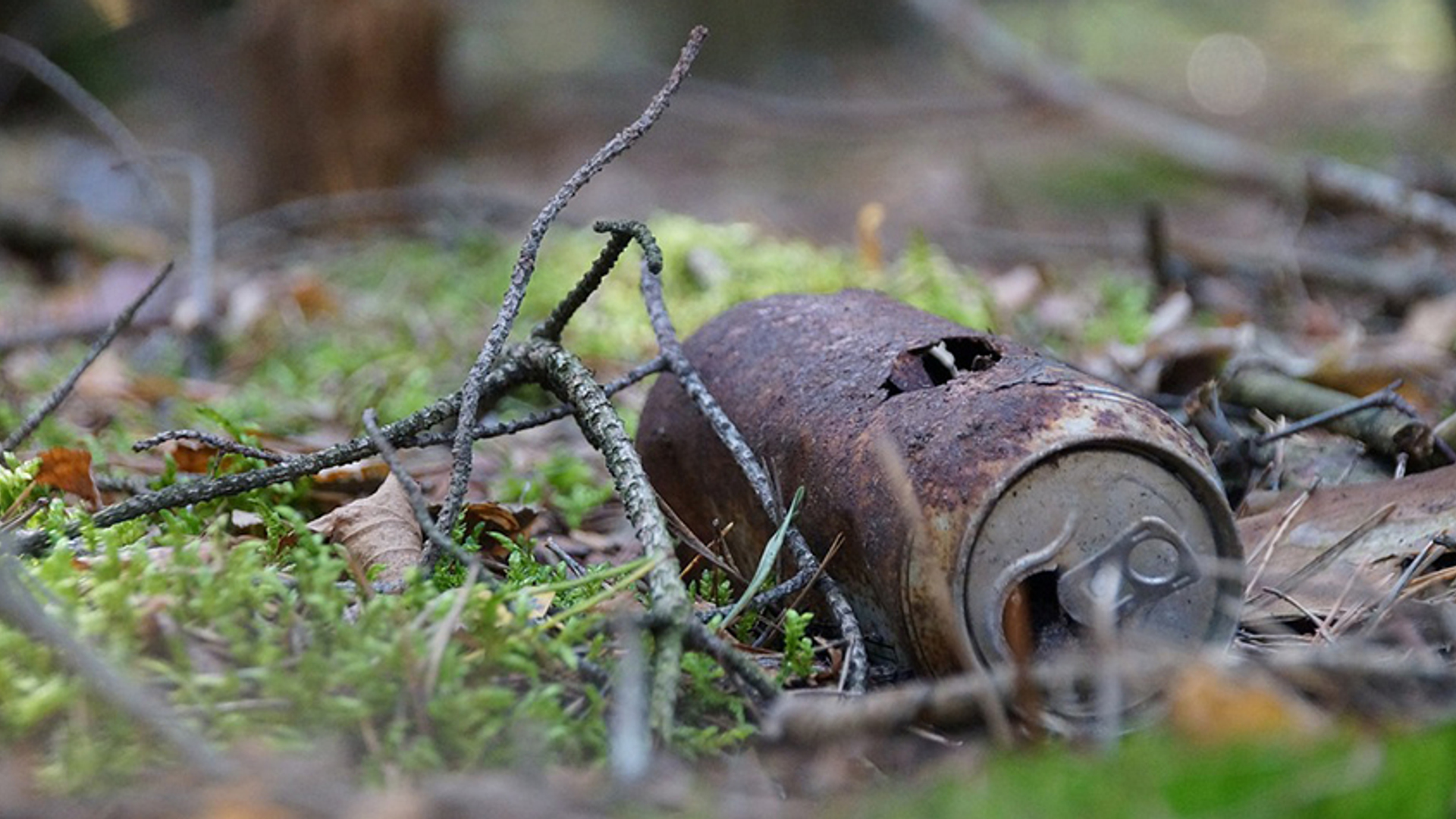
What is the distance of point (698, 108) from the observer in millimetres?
10422

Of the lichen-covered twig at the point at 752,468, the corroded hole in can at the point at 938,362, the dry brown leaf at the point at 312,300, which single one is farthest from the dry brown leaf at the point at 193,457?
the dry brown leaf at the point at 312,300

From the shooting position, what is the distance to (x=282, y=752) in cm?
126

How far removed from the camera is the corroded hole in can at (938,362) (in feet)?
6.02

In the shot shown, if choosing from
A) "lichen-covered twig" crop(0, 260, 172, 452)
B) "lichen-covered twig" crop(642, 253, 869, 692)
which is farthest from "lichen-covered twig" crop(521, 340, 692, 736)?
"lichen-covered twig" crop(0, 260, 172, 452)

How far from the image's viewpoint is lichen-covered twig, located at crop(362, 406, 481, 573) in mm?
1425

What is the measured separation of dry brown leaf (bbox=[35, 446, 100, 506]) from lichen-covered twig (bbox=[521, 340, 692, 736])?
788mm

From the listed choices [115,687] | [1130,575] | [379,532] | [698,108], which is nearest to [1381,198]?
[1130,575]

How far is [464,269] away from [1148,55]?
12525 mm

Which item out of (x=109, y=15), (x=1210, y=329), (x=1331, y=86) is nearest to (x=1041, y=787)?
(x=1210, y=329)

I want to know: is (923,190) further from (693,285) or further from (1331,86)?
(1331,86)

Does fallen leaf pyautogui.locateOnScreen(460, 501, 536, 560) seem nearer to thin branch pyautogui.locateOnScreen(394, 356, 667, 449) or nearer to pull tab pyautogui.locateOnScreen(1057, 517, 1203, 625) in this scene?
thin branch pyautogui.locateOnScreen(394, 356, 667, 449)

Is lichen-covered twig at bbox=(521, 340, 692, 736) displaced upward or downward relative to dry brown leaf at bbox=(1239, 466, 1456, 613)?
upward

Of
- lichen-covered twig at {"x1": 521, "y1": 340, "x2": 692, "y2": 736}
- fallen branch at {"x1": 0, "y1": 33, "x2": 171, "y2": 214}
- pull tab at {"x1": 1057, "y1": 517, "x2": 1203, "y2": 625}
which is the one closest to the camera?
lichen-covered twig at {"x1": 521, "y1": 340, "x2": 692, "y2": 736}

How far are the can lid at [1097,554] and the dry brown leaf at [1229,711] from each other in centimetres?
43
